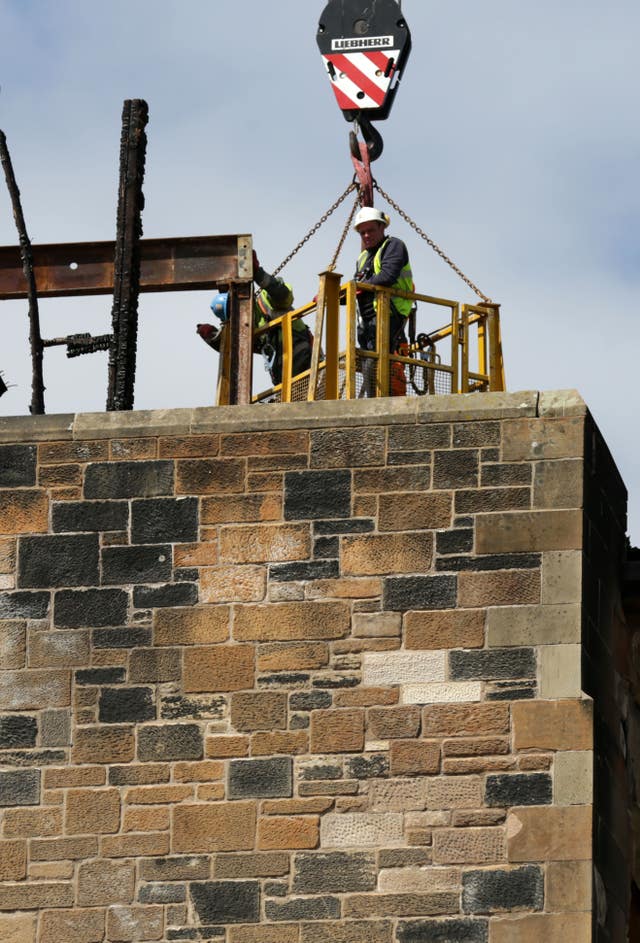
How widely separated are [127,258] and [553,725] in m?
4.35

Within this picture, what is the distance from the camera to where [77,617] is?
16.3 meters

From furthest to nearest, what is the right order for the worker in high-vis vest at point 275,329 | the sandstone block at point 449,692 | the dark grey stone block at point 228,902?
the worker in high-vis vest at point 275,329 → the sandstone block at point 449,692 → the dark grey stone block at point 228,902

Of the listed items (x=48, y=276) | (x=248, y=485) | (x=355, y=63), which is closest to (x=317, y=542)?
(x=248, y=485)

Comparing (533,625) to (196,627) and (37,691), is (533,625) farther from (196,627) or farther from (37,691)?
(37,691)

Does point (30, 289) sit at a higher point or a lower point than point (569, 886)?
higher

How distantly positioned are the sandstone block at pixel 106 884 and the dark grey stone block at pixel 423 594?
6.70 ft

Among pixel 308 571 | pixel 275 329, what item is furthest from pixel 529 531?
pixel 275 329

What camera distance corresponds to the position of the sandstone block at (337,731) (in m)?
15.9

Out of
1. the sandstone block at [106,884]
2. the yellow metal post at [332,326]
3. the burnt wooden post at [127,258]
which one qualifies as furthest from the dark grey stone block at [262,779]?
the yellow metal post at [332,326]

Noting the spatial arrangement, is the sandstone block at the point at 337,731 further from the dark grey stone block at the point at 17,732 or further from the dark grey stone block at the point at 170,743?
the dark grey stone block at the point at 17,732

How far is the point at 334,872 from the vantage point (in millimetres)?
15711

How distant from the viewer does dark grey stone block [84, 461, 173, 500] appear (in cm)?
1644

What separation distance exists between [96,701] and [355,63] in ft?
21.6

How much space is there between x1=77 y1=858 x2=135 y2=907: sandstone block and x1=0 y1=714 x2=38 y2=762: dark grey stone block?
81 centimetres
